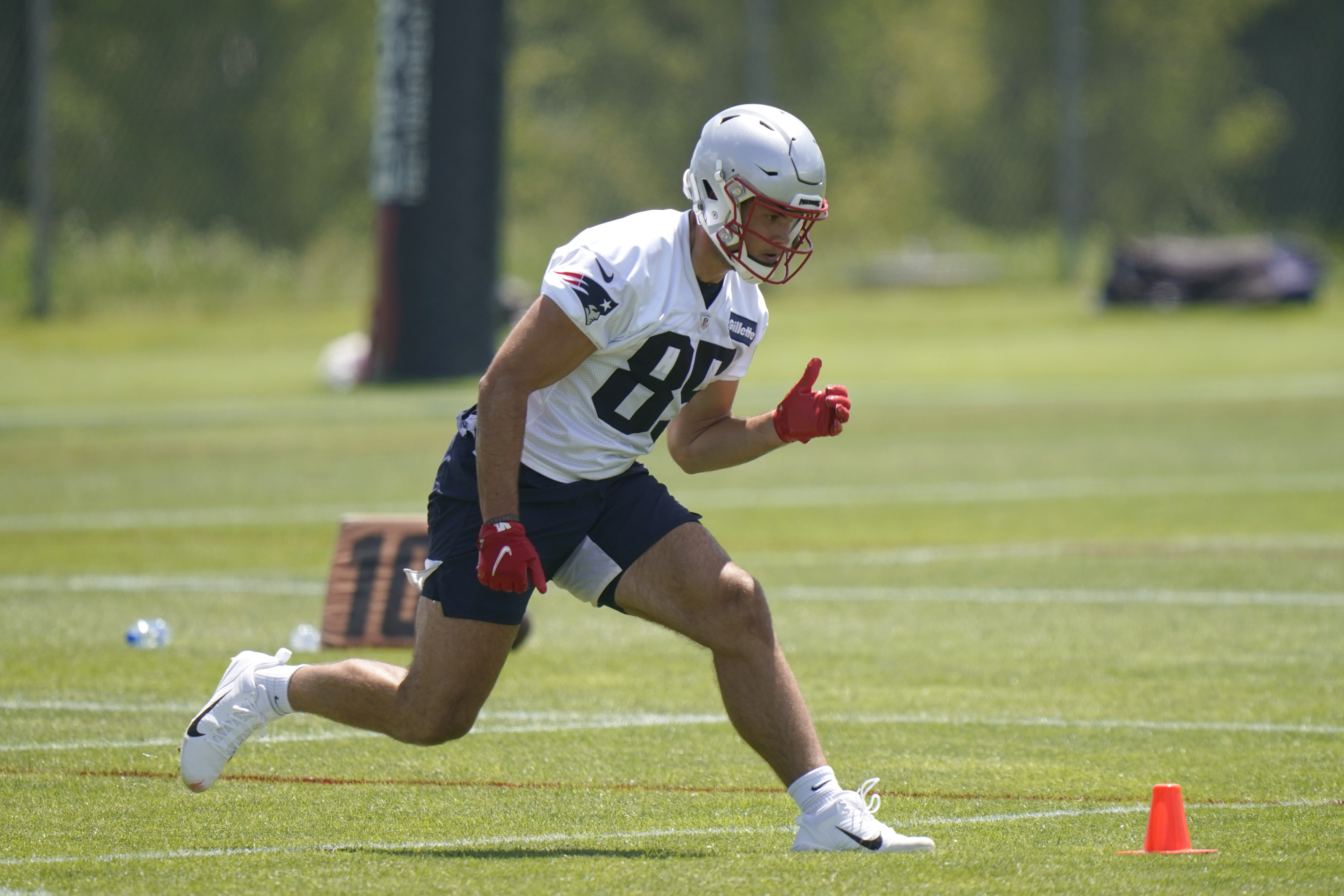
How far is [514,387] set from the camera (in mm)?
5082

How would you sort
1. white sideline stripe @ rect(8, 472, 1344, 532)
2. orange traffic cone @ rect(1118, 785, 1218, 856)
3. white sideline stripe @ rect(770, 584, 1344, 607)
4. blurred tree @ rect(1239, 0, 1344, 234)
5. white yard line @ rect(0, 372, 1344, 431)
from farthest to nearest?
Result: blurred tree @ rect(1239, 0, 1344, 234) < white yard line @ rect(0, 372, 1344, 431) < white sideline stripe @ rect(8, 472, 1344, 532) < white sideline stripe @ rect(770, 584, 1344, 607) < orange traffic cone @ rect(1118, 785, 1218, 856)

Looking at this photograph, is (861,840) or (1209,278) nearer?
(861,840)

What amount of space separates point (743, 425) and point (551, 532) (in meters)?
0.71

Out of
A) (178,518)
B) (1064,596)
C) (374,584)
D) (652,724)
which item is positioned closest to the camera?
(652,724)

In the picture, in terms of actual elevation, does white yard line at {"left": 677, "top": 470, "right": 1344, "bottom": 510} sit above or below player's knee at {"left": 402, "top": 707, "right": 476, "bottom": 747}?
below

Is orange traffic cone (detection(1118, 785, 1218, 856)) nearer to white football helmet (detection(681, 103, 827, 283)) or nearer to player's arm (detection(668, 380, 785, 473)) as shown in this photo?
player's arm (detection(668, 380, 785, 473))

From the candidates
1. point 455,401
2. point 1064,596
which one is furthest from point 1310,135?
point 1064,596

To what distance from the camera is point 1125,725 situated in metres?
6.95

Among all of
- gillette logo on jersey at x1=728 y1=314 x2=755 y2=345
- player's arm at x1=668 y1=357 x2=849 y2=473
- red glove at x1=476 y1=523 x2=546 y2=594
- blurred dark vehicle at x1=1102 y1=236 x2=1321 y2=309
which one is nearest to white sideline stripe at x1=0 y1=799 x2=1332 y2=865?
red glove at x1=476 y1=523 x2=546 y2=594

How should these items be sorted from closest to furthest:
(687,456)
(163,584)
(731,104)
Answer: (687,456), (163,584), (731,104)

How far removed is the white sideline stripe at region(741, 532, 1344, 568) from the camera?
11.3 m

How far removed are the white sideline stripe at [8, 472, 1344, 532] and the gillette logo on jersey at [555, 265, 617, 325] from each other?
329 inches

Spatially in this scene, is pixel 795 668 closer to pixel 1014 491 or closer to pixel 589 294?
pixel 589 294

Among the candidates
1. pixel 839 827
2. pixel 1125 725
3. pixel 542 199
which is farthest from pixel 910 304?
pixel 839 827
